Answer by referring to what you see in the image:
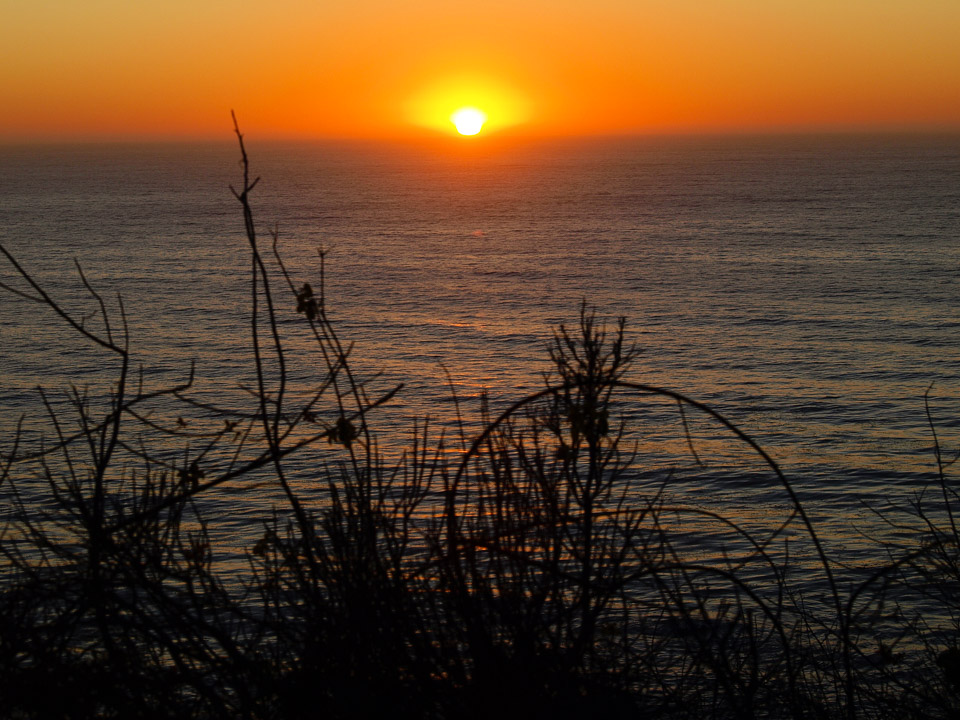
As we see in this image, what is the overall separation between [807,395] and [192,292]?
154 ft

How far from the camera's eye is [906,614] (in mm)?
22859

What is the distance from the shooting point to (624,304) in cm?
6656

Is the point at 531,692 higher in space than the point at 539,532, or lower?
lower

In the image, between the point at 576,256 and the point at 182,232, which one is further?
the point at 182,232

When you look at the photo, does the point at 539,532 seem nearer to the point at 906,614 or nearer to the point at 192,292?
the point at 906,614

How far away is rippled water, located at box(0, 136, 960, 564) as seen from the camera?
3900 centimetres

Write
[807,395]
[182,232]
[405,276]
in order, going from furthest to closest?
1. [182,232]
2. [405,276]
3. [807,395]

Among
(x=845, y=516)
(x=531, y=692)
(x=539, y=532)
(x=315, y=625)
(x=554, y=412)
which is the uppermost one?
(x=554, y=412)

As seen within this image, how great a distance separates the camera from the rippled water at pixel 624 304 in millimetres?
39000

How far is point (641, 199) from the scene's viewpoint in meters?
161

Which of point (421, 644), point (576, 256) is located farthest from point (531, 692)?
point (576, 256)

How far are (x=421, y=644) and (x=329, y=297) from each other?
66.5 meters

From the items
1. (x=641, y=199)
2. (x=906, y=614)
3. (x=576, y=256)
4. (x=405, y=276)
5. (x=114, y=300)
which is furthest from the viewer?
(x=641, y=199)

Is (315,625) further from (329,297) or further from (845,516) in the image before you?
(329,297)
